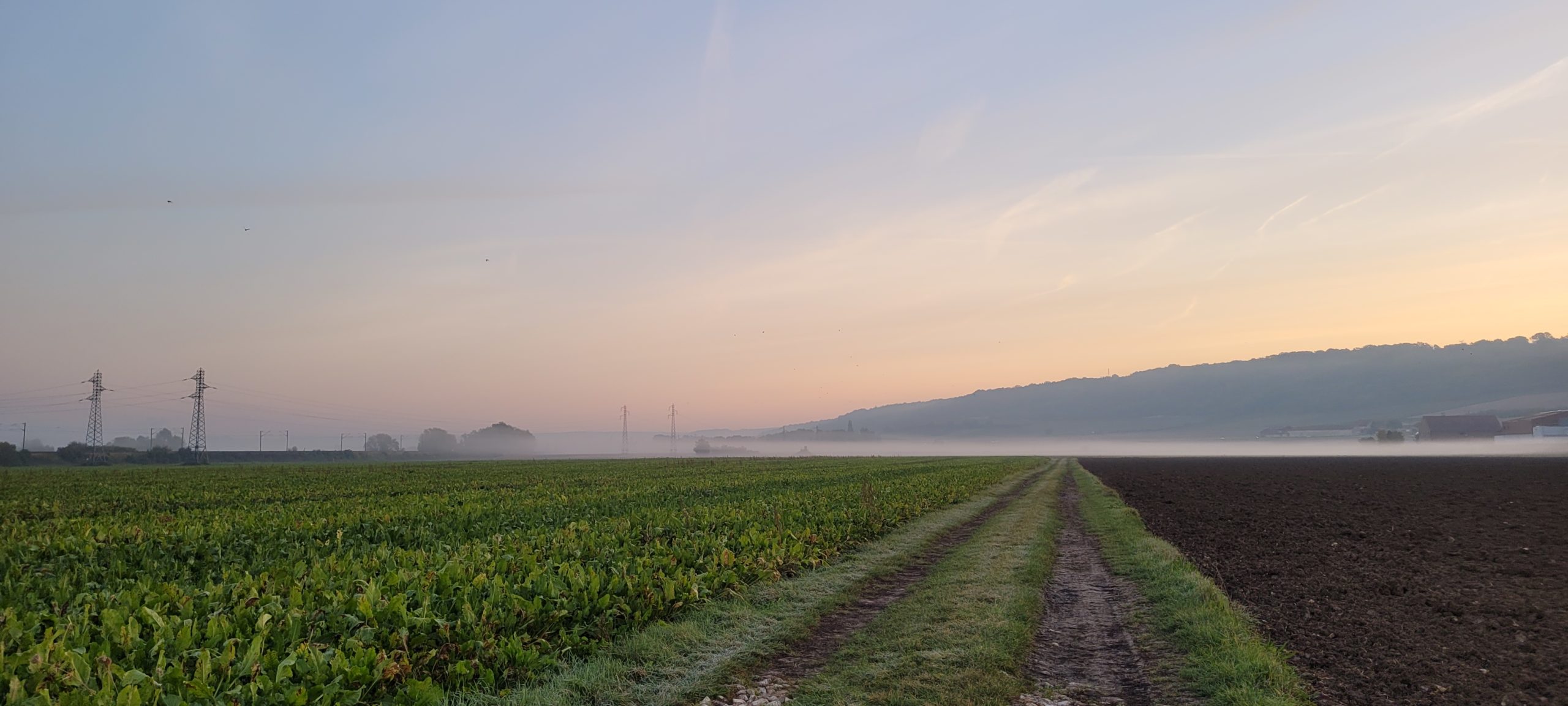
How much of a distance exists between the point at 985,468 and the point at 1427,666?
5238 cm

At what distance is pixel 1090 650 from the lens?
31.5 feet

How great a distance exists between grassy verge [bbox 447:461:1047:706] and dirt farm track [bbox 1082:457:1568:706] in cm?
629

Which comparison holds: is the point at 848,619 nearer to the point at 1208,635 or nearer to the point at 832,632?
the point at 832,632

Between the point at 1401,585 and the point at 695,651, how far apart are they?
1247cm

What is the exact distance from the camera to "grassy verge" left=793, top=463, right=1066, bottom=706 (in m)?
7.81

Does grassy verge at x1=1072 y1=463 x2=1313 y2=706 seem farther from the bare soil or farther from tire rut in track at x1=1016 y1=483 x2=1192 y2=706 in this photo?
the bare soil

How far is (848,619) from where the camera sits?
11305mm

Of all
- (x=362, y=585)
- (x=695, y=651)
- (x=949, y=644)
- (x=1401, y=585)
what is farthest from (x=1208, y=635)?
(x=362, y=585)

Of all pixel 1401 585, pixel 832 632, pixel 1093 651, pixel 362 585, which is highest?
pixel 362 585

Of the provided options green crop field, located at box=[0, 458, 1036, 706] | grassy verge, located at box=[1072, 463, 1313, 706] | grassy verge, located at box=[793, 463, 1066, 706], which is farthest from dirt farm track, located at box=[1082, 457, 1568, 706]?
green crop field, located at box=[0, 458, 1036, 706]

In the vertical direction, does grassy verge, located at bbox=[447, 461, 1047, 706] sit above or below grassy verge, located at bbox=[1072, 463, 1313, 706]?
above

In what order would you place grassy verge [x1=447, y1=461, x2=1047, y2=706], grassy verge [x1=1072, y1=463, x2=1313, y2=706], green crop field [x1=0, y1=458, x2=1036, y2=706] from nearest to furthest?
green crop field [x1=0, y1=458, x2=1036, y2=706] → grassy verge [x1=447, y1=461, x2=1047, y2=706] → grassy verge [x1=1072, y1=463, x2=1313, y2=706]

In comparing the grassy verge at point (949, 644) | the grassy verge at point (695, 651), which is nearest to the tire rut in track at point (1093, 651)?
the grassy verge at point (949, 644)

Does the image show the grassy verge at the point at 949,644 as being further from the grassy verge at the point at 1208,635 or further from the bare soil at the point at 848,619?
the grassy verge at the point at 1208,635
